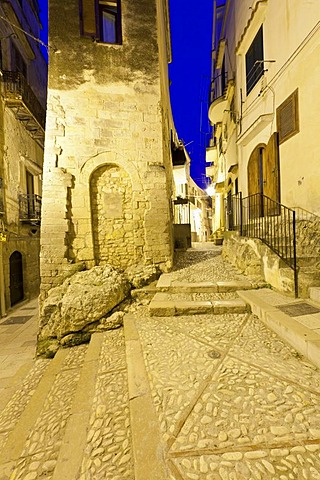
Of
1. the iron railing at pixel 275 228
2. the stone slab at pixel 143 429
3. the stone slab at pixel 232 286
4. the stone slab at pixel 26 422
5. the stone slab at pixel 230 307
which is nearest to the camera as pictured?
the stone slab at pixel 143 429

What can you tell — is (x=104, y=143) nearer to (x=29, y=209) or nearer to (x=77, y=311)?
(x=77, y=311)

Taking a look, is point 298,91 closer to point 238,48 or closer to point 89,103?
point 238,48

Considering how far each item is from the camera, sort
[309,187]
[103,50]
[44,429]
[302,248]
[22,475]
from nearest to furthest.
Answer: [22,475] → [44,429] → [302,248] → [309,187] → [103,50]

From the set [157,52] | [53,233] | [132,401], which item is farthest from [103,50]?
[132,401]

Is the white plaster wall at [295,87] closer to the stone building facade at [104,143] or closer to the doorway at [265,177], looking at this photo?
the doorway at [265,177]

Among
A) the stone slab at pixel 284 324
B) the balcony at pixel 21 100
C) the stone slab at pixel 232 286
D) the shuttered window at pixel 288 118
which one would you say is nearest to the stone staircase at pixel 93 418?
the stone slab at pixel 284 324

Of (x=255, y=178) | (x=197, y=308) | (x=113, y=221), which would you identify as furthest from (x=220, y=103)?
(x=197, y=308)

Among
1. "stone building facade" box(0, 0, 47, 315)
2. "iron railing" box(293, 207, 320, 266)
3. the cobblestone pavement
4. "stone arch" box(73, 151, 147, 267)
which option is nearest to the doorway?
"iron railing" box(293, 207, 320, 266)

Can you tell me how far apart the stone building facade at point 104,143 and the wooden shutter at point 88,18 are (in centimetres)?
3

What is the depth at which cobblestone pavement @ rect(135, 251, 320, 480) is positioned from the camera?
5.03 ft

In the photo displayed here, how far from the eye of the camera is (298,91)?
19.0 ft

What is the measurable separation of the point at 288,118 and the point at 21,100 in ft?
35.7

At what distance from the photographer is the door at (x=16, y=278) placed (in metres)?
10.4

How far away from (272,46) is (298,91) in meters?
2.43
